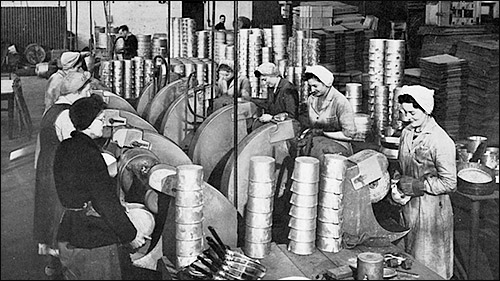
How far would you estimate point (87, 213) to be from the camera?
315cm

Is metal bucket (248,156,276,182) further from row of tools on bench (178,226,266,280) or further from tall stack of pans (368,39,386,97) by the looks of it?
tall stack of pans (368,39,386,97)

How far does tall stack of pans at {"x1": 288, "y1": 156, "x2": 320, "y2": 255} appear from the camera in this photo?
9.12 ft

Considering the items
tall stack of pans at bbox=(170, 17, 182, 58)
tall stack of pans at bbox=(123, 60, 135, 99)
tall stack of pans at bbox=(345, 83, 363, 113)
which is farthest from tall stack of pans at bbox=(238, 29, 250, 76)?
tall stack of pans at bbox=(123, 60, 135, 99)

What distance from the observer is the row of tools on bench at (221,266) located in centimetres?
264

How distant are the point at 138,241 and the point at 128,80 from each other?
1.43 metres

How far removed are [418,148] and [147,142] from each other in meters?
1.30

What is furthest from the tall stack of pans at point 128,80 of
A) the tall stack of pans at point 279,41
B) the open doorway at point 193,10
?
the tall stack of pans at point 279,41

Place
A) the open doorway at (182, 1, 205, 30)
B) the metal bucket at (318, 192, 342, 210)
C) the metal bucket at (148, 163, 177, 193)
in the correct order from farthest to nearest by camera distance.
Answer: the open doorway at (182, 1, 205, 30), the metal bucket at (148, 163, 177, 193), the metal bucket at (318, 192, 342, 210)

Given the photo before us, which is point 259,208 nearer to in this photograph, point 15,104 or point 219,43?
point 15,104

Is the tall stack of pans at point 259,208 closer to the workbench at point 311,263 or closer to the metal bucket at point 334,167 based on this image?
the workbench at point 311,263

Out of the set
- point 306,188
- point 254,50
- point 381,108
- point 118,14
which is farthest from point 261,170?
point 254,50

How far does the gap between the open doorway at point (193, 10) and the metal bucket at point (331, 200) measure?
2325 mm

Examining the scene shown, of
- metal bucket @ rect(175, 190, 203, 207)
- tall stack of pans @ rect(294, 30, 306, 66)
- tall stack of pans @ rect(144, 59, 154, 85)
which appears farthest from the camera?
tall stack of pans @ rect(294, 30, 306, 66)

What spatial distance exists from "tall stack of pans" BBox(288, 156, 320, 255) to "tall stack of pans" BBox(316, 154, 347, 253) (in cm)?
4
